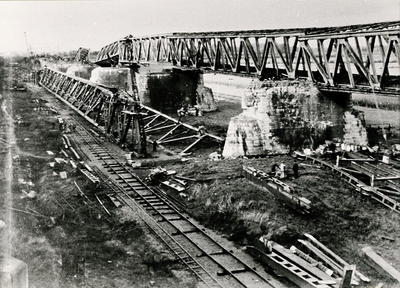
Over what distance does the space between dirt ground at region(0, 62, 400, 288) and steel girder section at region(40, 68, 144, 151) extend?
5.02 metres

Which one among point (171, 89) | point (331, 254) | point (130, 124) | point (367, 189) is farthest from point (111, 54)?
point (331, 254)

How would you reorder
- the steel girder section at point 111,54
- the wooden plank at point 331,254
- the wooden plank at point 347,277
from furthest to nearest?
the steel girder section at point 111,54 < the wooden plank at point 331,254 < the wooden plank at point 347,277

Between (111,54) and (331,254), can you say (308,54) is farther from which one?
(111,54)

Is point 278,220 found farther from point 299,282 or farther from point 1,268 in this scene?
point 1,268

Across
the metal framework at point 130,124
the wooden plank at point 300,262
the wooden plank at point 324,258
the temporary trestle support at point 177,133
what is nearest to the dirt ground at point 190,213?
the wooden plank at point 324,258

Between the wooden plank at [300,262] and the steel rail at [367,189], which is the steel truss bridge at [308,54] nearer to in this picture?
the steel rail at [367,189]

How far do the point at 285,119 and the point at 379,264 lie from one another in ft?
Answer: 30.5

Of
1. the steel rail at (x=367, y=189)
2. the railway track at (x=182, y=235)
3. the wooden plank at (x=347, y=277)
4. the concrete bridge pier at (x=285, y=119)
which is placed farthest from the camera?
the concrete bridge pier at (x=285, y=119)

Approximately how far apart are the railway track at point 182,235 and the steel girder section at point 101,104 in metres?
4.00

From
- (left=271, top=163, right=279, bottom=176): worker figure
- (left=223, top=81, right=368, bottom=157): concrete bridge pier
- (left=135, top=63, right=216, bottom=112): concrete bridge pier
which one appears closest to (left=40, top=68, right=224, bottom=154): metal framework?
(left=223, top=81, right=368, bottom=157): concrete bridge pier

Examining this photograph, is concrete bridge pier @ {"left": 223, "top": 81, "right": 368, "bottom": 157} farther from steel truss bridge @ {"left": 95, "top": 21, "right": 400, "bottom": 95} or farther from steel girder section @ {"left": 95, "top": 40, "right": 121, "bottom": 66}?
steel girder section @ {"left": 95, "top": 40, "right": 121, "bottom": 66}

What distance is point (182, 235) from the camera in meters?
11.3

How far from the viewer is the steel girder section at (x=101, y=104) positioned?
69.6 feet

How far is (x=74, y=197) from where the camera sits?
14008 mm
